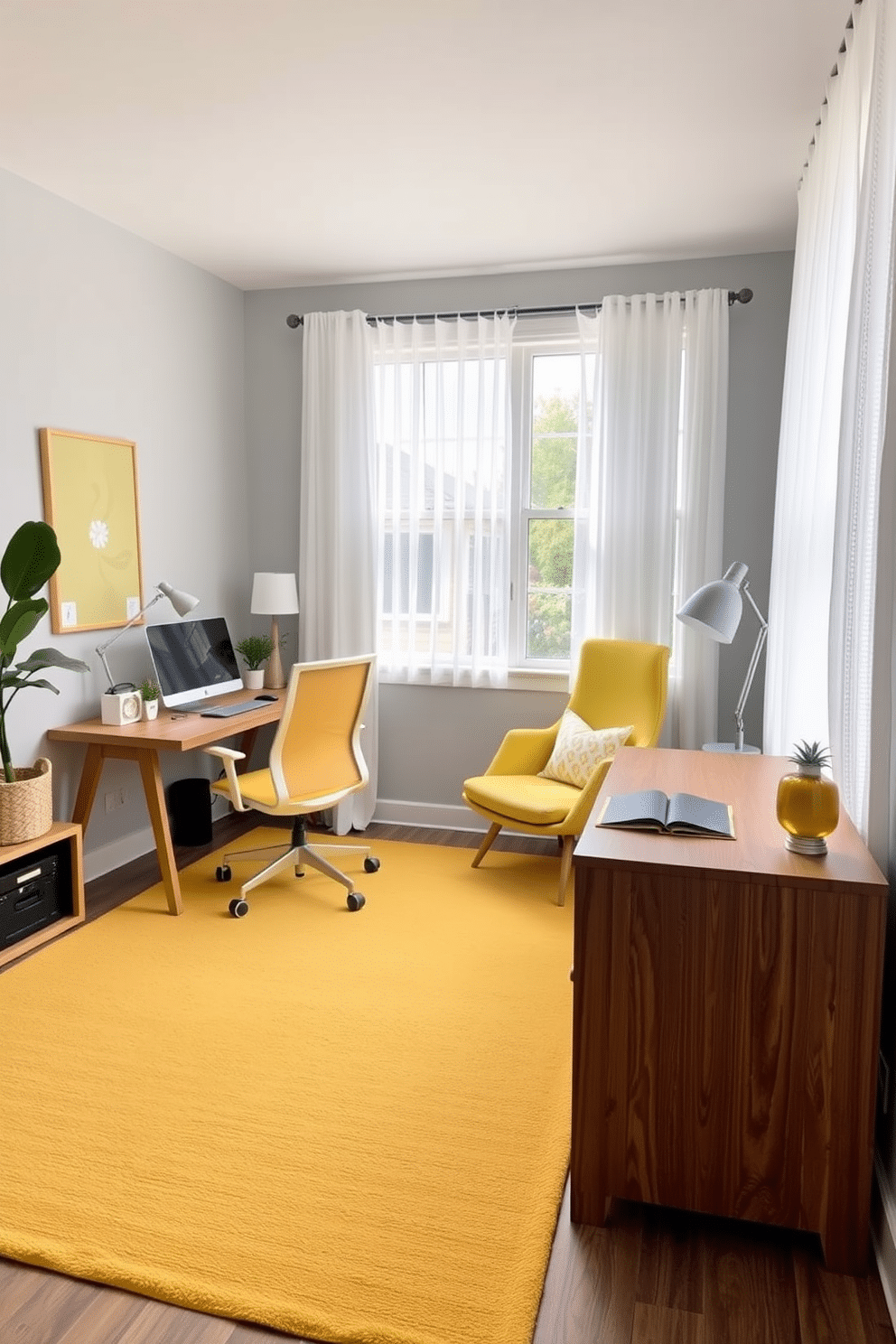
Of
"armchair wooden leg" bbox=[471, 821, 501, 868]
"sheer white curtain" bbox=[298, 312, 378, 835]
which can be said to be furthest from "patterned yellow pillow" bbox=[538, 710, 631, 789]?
"sheer white curtain" bbox=[298, 312, 378, 835]

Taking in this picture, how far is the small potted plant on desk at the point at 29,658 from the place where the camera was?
121 inches

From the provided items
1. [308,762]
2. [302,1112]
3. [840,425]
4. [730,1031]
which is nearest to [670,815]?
[730,1031]

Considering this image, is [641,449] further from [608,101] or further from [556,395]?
[608,101]

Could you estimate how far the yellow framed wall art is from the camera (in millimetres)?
3604

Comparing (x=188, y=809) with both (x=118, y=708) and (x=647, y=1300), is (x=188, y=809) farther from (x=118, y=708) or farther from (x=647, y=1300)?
(x=647, y=1300)

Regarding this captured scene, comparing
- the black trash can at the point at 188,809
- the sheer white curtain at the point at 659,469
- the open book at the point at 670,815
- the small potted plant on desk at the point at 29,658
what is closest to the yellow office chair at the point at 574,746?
the sheer white curtain at the point at 659,469

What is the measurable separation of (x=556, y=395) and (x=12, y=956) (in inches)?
128

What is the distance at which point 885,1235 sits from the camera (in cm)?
175

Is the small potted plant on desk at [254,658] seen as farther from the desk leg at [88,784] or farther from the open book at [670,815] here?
the open book at [670,815]

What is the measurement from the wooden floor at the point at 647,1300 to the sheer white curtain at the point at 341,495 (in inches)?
114

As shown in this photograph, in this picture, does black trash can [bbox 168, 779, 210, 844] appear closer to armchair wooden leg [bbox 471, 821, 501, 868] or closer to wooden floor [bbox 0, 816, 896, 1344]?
armchair wooden leg [bbox 471, 821, 501, 868]

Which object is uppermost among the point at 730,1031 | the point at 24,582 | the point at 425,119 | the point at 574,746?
the point at 425,119

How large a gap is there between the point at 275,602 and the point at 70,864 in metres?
1.62

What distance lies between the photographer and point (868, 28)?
209cm
